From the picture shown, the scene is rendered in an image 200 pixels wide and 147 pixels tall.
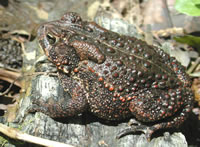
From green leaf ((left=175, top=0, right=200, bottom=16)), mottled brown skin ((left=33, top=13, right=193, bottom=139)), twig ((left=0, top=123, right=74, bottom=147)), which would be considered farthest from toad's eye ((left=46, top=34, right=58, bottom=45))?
green leaf ((left=175, top=0, right=200, bottom=16))

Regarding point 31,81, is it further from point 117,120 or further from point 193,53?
point 193,53

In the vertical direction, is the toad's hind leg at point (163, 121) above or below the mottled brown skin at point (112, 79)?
below

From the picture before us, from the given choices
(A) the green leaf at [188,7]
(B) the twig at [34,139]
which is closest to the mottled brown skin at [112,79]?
(B) the twig at [34,139]

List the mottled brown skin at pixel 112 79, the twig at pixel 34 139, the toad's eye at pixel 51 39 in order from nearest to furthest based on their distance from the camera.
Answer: the twig at pixel 34 139, the mottled brown skin at pixel 112 79, the toad's eye at pixel 51 39

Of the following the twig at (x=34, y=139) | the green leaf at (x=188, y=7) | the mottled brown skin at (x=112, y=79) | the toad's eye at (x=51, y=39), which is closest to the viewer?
the twig at (x=34, y=139)

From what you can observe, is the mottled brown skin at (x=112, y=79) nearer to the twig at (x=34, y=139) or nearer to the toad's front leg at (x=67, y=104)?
the toad's front leg at (x=67, y=104)

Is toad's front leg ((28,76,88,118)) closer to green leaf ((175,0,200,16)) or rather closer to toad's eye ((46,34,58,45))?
toad's eye ((46,34,58,45))
